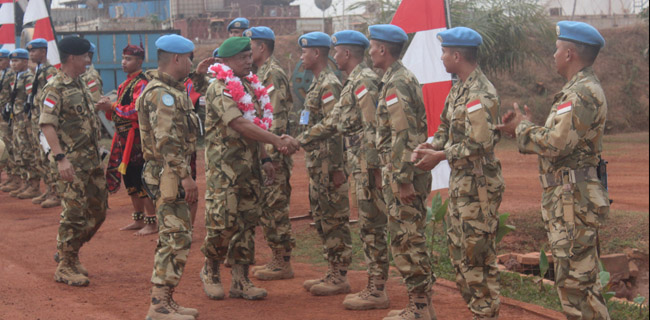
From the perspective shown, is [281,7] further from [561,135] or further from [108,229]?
[561,135]

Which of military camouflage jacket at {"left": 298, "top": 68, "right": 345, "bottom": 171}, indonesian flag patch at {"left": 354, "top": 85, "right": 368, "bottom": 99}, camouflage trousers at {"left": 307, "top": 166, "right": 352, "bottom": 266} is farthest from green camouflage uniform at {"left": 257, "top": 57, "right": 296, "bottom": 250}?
indonesian flag patch at {"left": 354, "top": 85, "right": 368, "bottom": 99}

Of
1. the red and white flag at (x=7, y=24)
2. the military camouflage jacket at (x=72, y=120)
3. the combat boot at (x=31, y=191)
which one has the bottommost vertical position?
the combat boot at (x=31, y=191)

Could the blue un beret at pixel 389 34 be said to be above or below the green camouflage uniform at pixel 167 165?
above

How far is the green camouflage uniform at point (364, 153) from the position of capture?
20.4ft

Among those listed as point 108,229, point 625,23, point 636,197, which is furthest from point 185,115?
point 625,23

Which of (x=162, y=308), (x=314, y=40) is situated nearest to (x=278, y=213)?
(x=314, y=40)

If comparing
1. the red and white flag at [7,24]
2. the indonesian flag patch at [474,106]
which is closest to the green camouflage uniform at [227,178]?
the indonesian flag patch at [474,106]

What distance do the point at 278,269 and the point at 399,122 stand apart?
A: 8.35ft

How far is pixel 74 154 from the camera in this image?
7.16m

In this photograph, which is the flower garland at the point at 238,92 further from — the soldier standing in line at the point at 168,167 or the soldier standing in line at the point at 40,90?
the soldier standing in line at the point at 40,90

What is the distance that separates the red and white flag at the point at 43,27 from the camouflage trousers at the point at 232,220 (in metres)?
7.51

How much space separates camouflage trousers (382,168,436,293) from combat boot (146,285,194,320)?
5.69ft

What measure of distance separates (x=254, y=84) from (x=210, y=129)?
23.8 inches

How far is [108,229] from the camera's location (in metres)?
10.1
